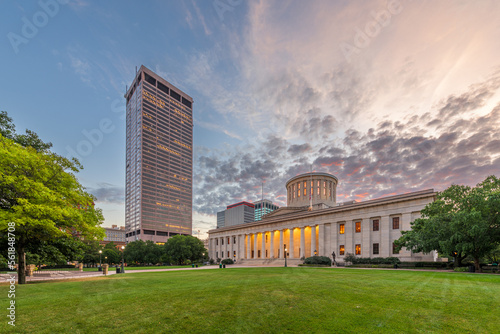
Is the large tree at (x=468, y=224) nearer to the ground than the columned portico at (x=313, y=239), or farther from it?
farther from it

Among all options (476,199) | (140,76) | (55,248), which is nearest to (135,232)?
(140,76)

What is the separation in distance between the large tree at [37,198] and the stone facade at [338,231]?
4478 centimetres

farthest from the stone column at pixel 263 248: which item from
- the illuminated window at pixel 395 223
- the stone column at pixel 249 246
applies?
the illuminated window at pixel 395 223

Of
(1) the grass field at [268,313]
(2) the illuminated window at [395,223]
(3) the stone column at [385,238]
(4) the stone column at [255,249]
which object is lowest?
(4) the stone column at [255,249]

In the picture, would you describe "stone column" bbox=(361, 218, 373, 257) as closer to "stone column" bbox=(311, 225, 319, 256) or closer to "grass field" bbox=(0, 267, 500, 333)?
"stone column" bbox=(311, 225, 319, 256)

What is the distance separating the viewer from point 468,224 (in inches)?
1159

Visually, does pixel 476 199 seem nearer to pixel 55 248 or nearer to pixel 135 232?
pixel 55 248

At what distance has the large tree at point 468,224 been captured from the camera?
2928 centimetres

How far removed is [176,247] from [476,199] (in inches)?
3037

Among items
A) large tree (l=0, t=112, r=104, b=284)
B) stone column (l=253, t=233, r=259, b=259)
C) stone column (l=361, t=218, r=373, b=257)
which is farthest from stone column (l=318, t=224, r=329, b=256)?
large tree (l=0, t=112, r=104, b=284)

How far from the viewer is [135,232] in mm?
166000

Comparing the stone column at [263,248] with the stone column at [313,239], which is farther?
the stone column at [263,248]

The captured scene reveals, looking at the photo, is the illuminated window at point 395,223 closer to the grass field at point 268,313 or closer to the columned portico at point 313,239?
the columned portico at point 313,239

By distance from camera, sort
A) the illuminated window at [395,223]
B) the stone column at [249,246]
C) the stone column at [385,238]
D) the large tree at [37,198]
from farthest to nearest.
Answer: the stone column at [249,246]
the illuminated window at [395,223]
the stone column at [385,238]
the large tree at [37,198]
